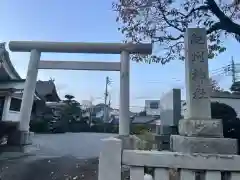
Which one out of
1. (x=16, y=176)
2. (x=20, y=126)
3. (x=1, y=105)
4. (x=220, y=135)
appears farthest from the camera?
(x=1, y=105)

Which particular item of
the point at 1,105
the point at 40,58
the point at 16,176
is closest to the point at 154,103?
the point at 1,105

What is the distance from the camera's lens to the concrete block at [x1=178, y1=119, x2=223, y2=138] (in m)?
2.66

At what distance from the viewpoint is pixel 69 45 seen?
9383 millimetres

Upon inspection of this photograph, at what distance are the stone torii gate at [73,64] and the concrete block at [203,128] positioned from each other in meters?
6.22

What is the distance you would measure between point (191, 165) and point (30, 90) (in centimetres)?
860

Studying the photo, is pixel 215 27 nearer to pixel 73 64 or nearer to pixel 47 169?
pixel 73 64

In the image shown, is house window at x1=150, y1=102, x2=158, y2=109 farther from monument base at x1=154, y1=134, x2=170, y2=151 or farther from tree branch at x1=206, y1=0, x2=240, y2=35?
tree branch at x1=206, y1=0, x2=240, y2=35

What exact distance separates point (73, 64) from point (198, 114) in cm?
724

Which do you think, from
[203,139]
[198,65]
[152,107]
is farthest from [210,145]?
[152,107]

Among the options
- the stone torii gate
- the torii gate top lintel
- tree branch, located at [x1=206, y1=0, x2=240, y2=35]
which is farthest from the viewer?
the torii gate top lintel

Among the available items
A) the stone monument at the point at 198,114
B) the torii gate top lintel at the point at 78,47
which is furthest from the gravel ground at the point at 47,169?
the torii gate top lintel at the point at 78,47

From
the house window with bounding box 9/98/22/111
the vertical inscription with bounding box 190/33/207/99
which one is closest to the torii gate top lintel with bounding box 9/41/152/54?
the vertical inscription with bounding box 190/33/207/99

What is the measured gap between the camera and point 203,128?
106 inches

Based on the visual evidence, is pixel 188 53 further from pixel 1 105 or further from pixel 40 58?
pixel 1 105
